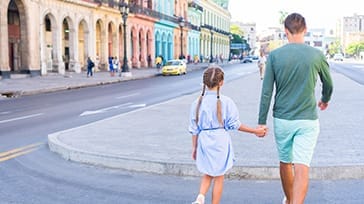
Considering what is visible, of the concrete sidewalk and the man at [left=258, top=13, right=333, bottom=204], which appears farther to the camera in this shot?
the concrete sidewalk

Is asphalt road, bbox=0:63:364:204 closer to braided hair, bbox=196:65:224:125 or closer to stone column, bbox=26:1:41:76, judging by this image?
braided hair, bbox=196:65:224:125

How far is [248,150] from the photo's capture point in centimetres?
805

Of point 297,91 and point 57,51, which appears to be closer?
point 297,91

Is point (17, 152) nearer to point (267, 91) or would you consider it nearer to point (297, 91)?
point (267, 91)

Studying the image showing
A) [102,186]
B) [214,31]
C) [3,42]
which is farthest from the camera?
[214,31]

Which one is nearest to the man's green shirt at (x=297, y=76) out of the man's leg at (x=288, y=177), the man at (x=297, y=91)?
the man at (x=297, y=91)

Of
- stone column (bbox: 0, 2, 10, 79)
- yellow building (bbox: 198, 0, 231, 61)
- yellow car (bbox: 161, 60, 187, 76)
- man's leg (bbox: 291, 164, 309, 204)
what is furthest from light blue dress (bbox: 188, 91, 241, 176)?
yellow building (bbox: 198, 0, 231, 61)

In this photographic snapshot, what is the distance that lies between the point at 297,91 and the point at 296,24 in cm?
65

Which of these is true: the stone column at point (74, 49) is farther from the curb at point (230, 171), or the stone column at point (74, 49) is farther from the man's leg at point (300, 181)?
the man's leg at point (300, 181)

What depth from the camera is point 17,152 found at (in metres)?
8.68

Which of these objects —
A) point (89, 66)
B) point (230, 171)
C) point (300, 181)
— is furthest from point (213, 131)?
point (89, 66)

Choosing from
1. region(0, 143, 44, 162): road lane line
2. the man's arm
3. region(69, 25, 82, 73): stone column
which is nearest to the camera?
the man's arm

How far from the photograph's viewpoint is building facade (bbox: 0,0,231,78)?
33875mm

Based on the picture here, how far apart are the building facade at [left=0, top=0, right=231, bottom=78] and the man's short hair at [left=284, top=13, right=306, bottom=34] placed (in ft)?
95.7
